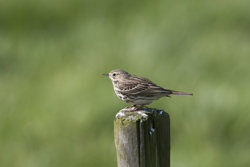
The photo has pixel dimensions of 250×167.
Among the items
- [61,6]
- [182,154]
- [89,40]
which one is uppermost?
[61,6]

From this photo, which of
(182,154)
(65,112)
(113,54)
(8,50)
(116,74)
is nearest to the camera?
(116,74)

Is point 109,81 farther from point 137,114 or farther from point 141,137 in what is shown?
point 141,137

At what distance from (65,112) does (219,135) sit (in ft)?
10.0

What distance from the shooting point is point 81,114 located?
10250mm

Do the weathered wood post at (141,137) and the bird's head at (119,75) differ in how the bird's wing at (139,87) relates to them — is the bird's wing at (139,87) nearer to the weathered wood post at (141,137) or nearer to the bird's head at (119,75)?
the bird's head at (119,75)

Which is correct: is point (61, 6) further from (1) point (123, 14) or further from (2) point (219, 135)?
(2) point (219, 135)

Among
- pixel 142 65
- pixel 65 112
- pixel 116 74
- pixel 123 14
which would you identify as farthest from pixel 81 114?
pixel 123 14

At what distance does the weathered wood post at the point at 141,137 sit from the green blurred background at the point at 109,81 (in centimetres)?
364

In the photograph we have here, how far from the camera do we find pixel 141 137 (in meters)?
5.16

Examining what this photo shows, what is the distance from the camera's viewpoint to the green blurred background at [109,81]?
942cm

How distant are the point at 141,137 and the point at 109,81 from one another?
18.0 ft

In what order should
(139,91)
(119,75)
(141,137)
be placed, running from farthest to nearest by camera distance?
1. (119,75)
2. (139,91)
3. (141,137)

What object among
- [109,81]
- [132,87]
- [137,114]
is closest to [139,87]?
[132,87]

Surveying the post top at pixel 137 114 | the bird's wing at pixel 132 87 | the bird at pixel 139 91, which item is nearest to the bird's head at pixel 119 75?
the bird at pixel 139 91
